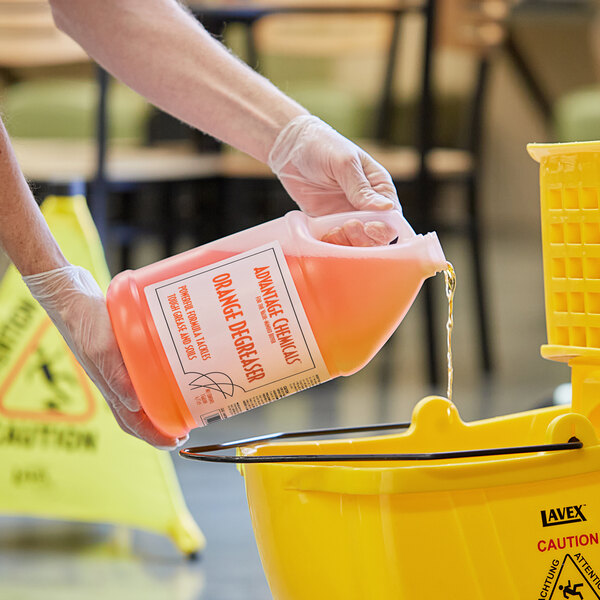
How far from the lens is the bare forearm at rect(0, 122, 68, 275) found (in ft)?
2.84

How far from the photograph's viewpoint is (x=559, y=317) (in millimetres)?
933

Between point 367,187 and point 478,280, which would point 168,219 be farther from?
point 367,187

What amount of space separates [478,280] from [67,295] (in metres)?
2.21

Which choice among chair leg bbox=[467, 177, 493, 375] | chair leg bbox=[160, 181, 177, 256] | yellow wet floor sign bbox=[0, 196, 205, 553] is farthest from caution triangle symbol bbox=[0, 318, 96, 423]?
chair leg bbox=[467, 177, 493, 375]

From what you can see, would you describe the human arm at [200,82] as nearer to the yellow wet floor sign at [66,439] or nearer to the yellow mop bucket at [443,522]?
the yellow mop bucket at [443,522]

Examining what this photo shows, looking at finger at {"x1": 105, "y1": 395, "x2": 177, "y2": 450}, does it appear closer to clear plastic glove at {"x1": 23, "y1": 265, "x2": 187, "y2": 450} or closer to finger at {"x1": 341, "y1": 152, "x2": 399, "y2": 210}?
clear plastic glove at {"x1": 23, "y1": 265, "x2": 187, "y2": 450}

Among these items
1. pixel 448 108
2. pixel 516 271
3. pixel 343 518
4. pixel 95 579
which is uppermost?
pixel 448 108

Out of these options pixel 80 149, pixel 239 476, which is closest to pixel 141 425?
pixel 239 476

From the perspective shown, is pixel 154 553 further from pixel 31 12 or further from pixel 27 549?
pixel 31 12

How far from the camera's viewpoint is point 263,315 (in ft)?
2.65

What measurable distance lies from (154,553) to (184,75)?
0.91 metres

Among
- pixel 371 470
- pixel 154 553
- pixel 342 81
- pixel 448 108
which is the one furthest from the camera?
pixel 342 81

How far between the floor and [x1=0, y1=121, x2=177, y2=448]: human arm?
23.9 inches

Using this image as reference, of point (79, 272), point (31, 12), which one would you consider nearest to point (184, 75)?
point (79, 272)
